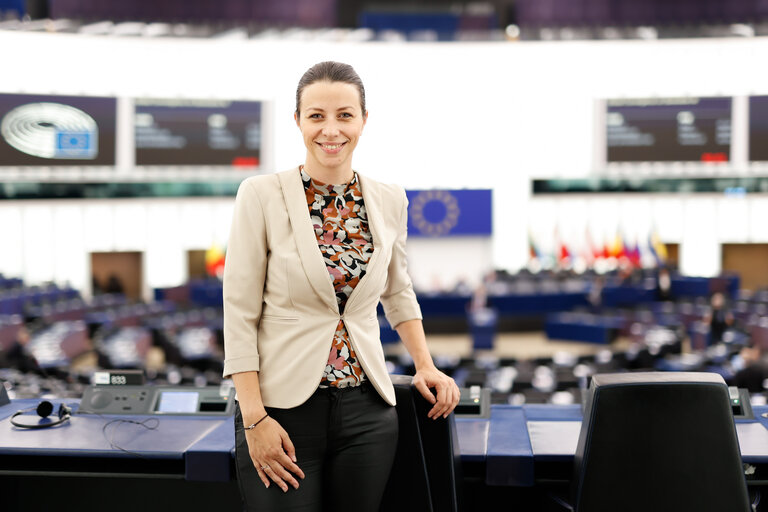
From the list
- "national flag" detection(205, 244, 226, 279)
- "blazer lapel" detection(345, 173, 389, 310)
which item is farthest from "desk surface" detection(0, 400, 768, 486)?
"national flag" detection(205, 244, 226, 279)

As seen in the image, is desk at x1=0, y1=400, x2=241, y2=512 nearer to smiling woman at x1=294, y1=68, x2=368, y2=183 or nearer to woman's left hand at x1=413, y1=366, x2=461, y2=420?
woman's left hand at x1=413, y1=366, x2=461, y2=420

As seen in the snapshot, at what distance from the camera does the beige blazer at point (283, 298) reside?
59.5 inches

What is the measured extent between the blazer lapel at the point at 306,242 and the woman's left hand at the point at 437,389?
0.34 metres

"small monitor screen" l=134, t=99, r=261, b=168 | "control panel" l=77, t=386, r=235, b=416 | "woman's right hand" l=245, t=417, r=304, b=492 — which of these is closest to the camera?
"woman's right hand" l=245, t=417, r=304, b=492

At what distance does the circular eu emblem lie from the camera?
745 inches

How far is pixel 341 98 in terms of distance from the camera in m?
1.56

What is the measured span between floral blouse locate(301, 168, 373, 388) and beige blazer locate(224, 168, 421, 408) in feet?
0.07

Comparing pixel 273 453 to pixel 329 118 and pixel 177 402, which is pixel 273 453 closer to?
pixel 329 118

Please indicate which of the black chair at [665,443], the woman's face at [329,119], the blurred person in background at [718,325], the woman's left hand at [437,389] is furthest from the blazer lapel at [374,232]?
the blurred person in background at [718,325]

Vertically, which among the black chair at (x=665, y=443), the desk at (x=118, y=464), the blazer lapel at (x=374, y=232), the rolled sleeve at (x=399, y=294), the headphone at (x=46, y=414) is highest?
the blazer lapel at (x=374, y=232)

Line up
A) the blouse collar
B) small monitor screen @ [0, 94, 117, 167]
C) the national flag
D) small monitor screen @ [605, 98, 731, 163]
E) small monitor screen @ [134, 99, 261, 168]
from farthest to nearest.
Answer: the national flag → small monitor screen @ [605, 98, 731, 163] → small monitor screen @ [134, 99, 261, 168] → small monitor screen @ [0, 94, 117, 167] → the blouse collar

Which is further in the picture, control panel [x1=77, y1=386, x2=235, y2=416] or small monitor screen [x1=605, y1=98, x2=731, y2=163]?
small monitor screen [x1=605, y1=98, x2=731, y2=163]

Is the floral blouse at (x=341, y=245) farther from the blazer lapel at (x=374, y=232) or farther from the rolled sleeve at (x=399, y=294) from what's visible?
the rolled sleeve at (x=399, y=294)

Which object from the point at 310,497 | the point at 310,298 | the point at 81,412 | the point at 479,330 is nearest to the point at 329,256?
the point at 310,298
